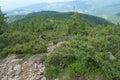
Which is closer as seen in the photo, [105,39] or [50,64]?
[50,64]

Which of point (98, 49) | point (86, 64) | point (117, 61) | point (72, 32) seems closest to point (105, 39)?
point (98, 49)

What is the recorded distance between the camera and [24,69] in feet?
61.7

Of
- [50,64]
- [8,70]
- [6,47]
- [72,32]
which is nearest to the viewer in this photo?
[50,64]

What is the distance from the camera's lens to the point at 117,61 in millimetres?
17875

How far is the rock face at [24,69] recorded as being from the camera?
17.7m

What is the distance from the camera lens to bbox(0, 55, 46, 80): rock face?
1772 cm

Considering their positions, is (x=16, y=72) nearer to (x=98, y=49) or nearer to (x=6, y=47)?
(x=6, y=47)

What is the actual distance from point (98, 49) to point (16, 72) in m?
7.24

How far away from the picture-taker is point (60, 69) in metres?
17.3

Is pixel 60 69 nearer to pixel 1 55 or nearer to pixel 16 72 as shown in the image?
Result: pixel 16 72

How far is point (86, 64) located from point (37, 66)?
412cm

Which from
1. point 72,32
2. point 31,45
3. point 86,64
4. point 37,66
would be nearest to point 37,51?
point 31,45

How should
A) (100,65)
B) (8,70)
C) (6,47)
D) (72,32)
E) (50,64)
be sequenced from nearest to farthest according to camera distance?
(100,65)
(50,64)
(8,70)
(6,47)
(72,32)

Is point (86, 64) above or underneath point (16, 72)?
above
